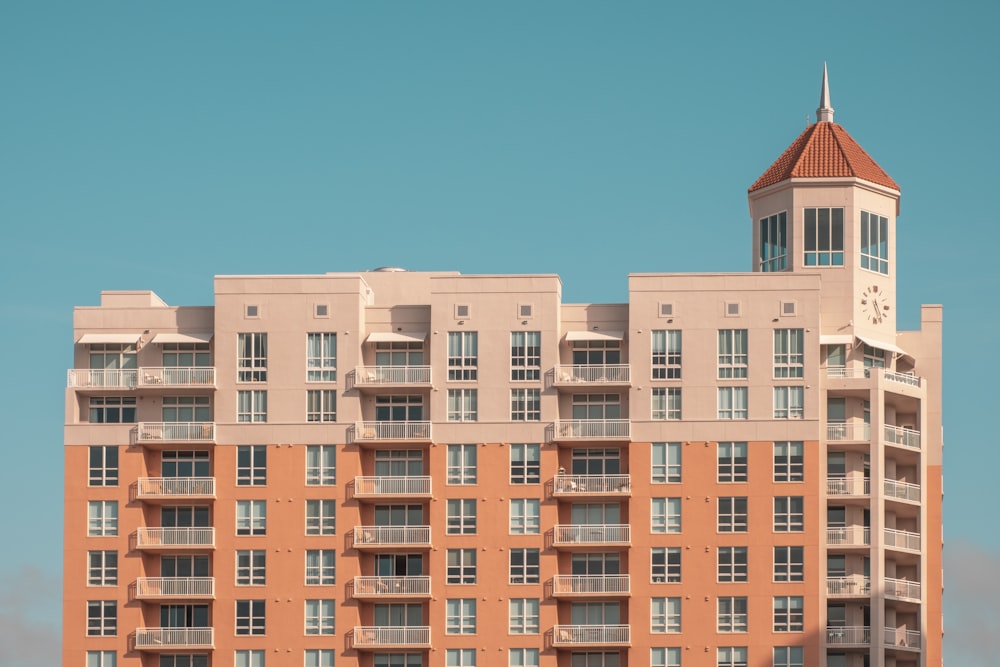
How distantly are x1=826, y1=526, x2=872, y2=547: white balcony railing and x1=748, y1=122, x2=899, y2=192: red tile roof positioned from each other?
2111cm

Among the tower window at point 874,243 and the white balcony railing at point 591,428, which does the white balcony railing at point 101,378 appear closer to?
the white balcony railing at point 591,428

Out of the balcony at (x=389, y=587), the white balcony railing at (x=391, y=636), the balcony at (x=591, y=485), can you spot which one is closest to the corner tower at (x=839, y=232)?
the balcony at (x=591, y=485)

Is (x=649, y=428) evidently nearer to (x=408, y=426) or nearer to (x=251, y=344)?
(x=408, y=426)

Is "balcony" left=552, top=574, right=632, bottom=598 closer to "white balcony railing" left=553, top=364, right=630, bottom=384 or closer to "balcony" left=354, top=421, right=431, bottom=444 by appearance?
"balcony" left=354, top=421, right=431, bottom=444

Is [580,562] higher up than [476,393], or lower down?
lower down

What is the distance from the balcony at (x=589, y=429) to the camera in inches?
5094

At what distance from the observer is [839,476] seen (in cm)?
13025

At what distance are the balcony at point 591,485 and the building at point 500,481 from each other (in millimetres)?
127

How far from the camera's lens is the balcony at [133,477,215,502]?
425 ft

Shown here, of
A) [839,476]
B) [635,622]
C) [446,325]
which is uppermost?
[446,325]

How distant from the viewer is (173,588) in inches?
5079

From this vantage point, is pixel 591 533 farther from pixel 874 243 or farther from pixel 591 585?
pixel 874 243

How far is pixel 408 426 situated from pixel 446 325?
6282 mm

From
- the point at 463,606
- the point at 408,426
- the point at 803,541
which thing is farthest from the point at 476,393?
the point at 803,541
